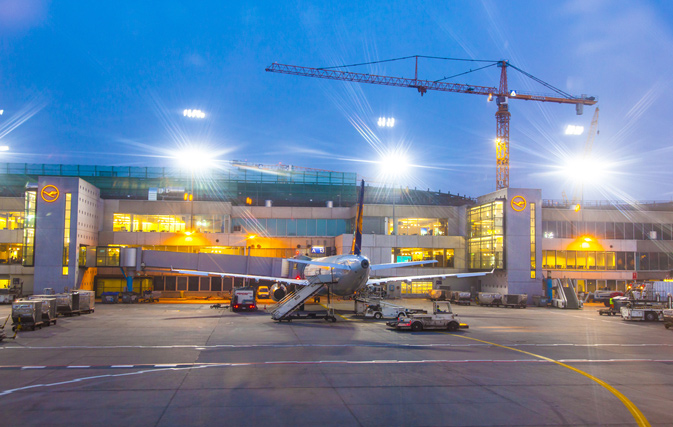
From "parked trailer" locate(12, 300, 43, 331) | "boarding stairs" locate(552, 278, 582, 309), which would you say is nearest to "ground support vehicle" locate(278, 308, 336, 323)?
"parked trailer" locate(12, 300, 43, 331)

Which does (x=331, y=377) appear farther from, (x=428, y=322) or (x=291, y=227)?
(x=291, y=227)

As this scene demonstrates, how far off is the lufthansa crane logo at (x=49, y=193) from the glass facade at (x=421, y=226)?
49.9 m

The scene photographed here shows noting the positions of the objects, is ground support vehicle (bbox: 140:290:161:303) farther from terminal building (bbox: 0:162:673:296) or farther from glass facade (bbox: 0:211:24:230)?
glass facade (bbox: 0:211:24:230)

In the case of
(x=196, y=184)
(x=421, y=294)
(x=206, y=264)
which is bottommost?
(x=421, y=294)

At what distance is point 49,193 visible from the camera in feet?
210

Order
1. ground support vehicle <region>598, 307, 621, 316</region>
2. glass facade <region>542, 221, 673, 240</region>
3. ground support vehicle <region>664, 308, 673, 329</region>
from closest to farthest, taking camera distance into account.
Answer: ground support vehicle <region>664, 308, 673, 329</region> → ground support vehicle <region>598, 307, 621, 316</region> → glass facade <region>542, 221, 673, 240</region>

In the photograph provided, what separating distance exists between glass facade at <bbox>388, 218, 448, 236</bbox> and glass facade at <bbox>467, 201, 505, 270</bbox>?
5.07 m

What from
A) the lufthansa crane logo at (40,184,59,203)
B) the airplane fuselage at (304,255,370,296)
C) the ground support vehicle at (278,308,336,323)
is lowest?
the ground support vehicle at (278,308,336,323)

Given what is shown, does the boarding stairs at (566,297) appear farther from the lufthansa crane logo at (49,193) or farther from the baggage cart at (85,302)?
the lufthansa crane logo at (49,193)

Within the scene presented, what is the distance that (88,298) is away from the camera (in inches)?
1898

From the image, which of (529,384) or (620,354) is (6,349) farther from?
Result: (620,354)

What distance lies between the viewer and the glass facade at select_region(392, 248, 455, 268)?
80.5 metres

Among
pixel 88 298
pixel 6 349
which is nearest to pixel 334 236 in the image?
pixel 88 298

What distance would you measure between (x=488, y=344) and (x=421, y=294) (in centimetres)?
5001
